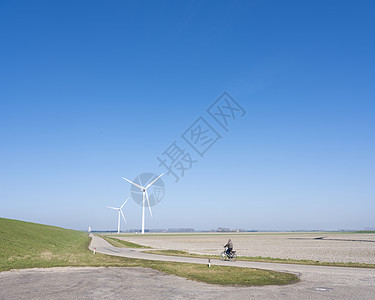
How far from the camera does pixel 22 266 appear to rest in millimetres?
24953

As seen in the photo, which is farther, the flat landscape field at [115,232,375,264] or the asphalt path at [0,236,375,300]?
the flat landscape field at [115,232,375,264]

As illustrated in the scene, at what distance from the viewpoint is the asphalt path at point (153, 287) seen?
49.4 ft

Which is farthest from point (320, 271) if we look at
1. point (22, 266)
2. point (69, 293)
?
point (22, 266)

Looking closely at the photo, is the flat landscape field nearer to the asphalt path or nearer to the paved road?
the paved road

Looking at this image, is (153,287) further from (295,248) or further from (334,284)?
(295,248)

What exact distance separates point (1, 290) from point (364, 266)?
25.9m

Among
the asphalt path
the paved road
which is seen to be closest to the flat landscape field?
the paved road

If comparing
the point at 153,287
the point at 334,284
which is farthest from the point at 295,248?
the point at 153,287

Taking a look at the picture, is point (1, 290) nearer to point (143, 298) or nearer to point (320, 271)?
point (143, 298)

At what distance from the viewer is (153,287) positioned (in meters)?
17.3

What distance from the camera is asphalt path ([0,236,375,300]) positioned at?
15062 millimetres

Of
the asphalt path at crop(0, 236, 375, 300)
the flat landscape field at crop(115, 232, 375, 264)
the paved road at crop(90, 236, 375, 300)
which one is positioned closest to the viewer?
the asphalt path at crop(0, 236, 375, 300)

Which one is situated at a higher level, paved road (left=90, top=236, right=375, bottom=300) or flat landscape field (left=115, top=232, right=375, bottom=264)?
flat landscape field (left=115, top=232, right=375, bottom=264)

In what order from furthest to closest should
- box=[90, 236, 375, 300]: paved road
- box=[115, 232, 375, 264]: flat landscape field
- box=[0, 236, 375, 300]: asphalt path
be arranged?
1. box=[115, 232, 375, 264]: flat landscape field
2. box=[90, 236, 375, 300]: paved road
3. box=[0, 236, 375, 300]: asphalt path
